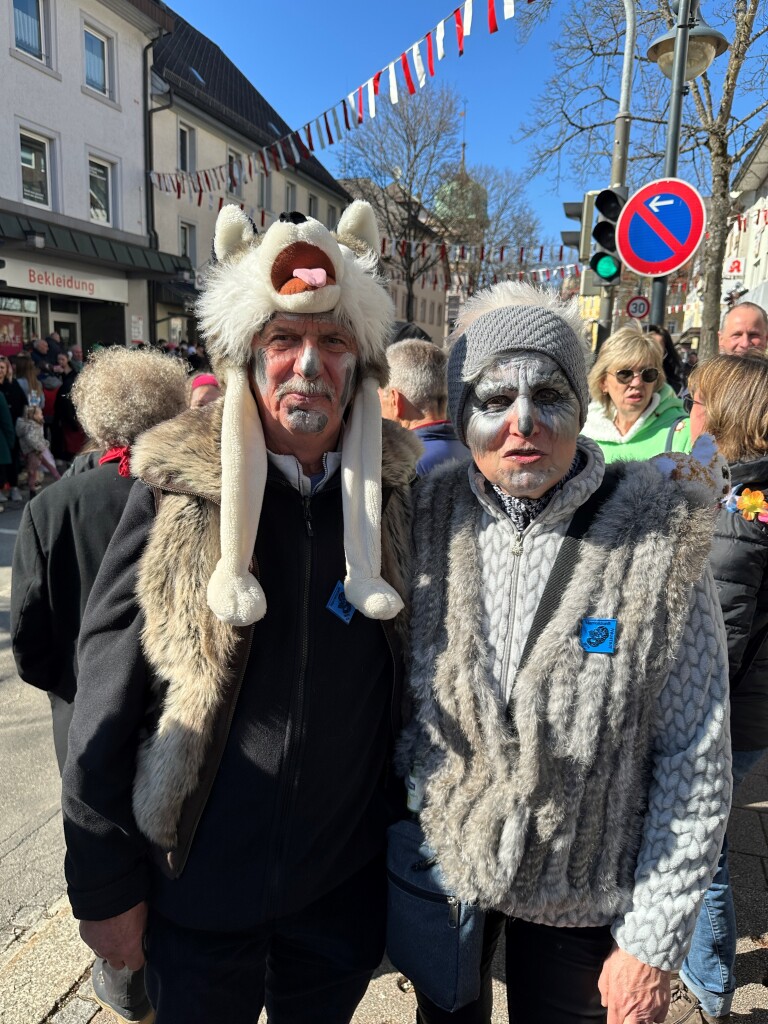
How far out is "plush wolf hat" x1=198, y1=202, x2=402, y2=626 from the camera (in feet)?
4.48

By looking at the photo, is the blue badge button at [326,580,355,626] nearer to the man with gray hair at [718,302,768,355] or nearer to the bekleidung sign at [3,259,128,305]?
the man with gray hair at [718,302,768,355]

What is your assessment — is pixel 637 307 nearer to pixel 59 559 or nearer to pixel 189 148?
pixel 59 559

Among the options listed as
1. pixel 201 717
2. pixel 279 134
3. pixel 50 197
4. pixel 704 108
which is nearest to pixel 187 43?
pixel 279 134

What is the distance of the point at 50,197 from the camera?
15.4 metres

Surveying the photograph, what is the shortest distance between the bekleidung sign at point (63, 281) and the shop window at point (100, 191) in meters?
1.41

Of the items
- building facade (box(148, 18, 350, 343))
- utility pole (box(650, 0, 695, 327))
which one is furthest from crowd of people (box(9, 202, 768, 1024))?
building facade (box(148, 18, 350, 343))

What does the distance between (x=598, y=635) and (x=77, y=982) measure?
1987mm

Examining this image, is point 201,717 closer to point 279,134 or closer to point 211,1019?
point 211,1019

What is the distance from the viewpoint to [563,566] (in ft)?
4.66

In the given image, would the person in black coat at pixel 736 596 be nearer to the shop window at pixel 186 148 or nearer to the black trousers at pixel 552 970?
the black trousers at pixel 552 970

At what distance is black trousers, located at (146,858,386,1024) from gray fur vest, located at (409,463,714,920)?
12.0 inches

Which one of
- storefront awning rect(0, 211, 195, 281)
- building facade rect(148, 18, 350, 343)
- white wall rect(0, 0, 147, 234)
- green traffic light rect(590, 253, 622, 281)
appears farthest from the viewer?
building facade rect(148, 18, 350, 343)

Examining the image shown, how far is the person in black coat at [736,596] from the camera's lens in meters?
1.93

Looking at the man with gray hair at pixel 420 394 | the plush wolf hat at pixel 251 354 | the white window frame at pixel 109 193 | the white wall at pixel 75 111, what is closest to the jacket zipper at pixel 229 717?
the plush wolf hat at pixel 251 354
